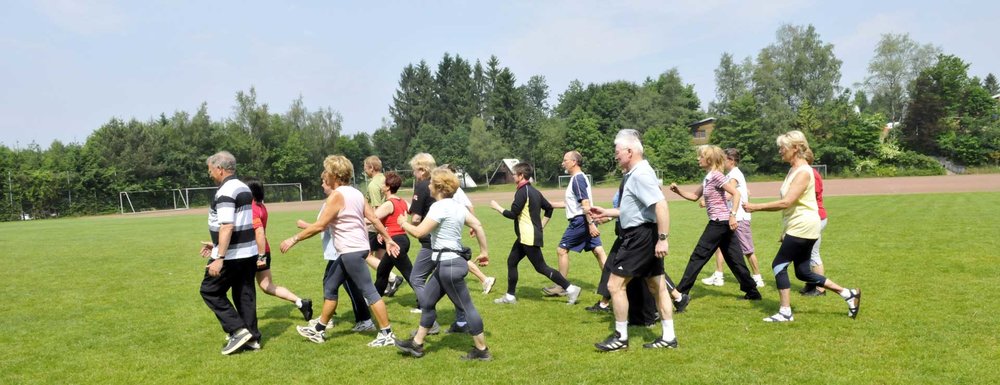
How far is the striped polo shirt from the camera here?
5477 mm

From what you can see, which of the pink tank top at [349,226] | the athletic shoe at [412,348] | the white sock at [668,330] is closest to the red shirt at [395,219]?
the pink tank top at [349,226]

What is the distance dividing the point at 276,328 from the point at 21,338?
2733mm

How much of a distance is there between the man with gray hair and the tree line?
50.4 meters

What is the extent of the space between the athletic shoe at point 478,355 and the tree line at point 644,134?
49.5m

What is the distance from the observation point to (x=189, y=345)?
621 cm

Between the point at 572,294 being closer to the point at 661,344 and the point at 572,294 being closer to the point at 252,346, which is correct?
the point at 661,344

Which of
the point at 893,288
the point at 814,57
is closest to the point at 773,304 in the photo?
the point at 893,288

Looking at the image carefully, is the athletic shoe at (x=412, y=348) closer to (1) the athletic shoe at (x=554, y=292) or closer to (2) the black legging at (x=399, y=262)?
(2) the black legging at (x=399, y=262)

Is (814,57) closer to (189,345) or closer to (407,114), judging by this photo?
(407,114)

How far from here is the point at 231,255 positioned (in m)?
5.73

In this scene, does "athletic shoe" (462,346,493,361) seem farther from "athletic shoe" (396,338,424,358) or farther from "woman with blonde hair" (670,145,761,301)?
"woman with blonde hair" (670,145,761,301)

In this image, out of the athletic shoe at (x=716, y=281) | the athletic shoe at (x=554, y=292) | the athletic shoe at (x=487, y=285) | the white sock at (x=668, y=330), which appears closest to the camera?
the white sock at (x=668, y=330)

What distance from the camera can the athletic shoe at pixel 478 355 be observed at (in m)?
5.41

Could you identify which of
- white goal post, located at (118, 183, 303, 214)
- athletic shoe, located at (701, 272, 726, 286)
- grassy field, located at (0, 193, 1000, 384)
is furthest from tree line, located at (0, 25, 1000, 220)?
athletic shoe, located at (701, 272, 726, 286)
